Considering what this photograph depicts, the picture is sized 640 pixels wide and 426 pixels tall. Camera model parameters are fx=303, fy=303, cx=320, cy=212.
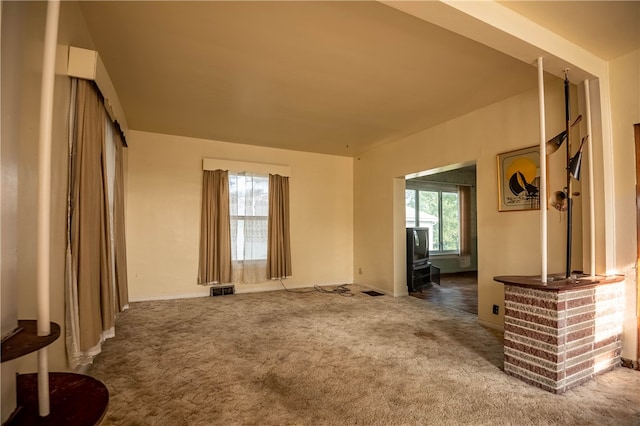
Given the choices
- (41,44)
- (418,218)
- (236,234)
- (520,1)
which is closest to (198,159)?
(236,234)

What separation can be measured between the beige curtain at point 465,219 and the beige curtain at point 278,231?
4.74 m

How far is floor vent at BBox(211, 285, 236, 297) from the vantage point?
4.87m

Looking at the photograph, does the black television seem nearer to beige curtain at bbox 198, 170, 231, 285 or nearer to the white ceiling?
the white ceiling

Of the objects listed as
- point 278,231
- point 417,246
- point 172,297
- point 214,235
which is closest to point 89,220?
point 214,235

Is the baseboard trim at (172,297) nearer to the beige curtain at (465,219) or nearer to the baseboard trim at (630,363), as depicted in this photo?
the baseboard trim at (630,363)

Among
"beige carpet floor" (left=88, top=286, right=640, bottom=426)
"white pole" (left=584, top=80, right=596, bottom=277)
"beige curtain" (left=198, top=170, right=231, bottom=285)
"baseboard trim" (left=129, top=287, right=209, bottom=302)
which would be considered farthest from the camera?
"beige curtain" (left=198, top=170, right=231, bottom=285)

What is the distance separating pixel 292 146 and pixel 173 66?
285cm

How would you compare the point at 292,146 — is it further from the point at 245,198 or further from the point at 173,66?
the point at 173,66

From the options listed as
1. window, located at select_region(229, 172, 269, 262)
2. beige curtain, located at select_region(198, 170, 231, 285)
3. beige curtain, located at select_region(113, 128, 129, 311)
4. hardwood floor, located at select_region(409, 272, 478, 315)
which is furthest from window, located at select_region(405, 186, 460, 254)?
beige curtain, located at select_region(113, 128, 129, 311)

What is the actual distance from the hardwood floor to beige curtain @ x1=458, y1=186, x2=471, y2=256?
1.02 meters

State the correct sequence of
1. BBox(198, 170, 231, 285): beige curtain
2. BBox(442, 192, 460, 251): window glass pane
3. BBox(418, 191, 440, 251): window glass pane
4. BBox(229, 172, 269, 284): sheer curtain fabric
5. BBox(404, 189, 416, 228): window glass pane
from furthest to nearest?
BBox(442, 192, 460, 251): window glass pane, BBox(418, 191, 440, 251): window glass pane, BBox(404, 189, 416, 228): window glass pane, BBox(229, 172, 269, 284): sheer curtain fabric, BBox(198, 170, 231, 285): beige curtain

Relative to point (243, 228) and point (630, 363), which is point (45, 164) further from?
point (243, 228)

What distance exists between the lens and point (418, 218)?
730cm

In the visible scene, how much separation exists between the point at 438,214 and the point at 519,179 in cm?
447
